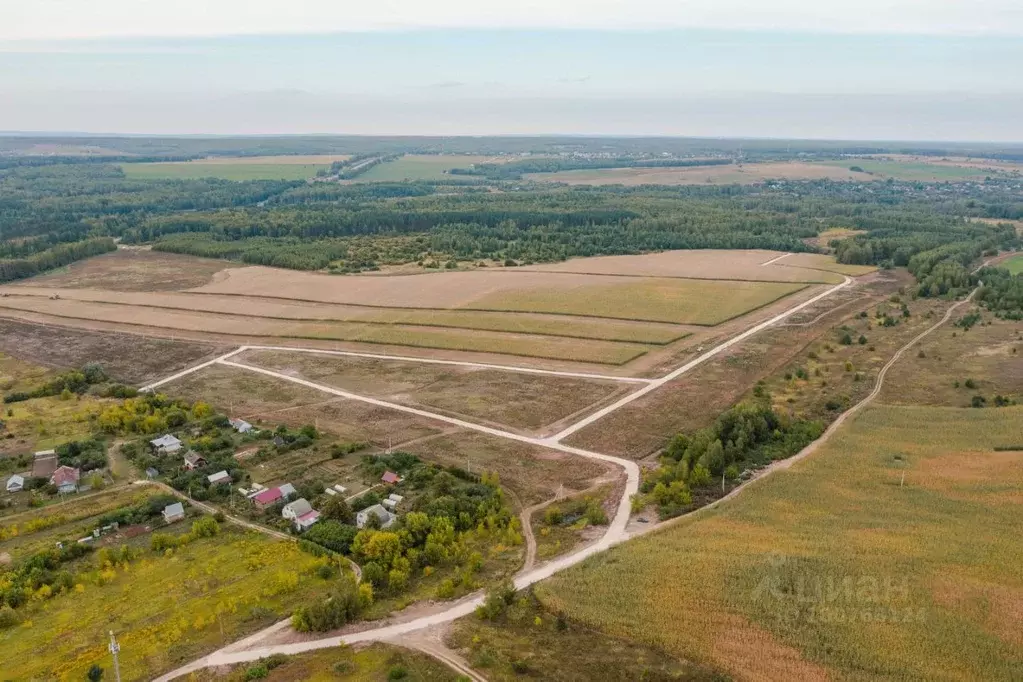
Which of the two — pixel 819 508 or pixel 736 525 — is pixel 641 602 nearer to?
pixel 736 525

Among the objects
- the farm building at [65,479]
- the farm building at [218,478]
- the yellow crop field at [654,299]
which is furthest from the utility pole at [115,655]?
the yellow crop field at [654,299]

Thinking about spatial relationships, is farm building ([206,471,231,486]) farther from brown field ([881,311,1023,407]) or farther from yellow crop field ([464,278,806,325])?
brown field ([881,311,1023,407])

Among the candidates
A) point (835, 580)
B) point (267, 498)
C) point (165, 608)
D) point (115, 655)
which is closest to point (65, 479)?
point (267, 498)

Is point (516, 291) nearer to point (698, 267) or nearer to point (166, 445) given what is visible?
point (698, 267)

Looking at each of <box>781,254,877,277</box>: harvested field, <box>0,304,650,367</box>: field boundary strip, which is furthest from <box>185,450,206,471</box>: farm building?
<box>781,254,877,277</box>: harvested field

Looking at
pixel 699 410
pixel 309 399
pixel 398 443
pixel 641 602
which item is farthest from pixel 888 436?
pixel 309 399
